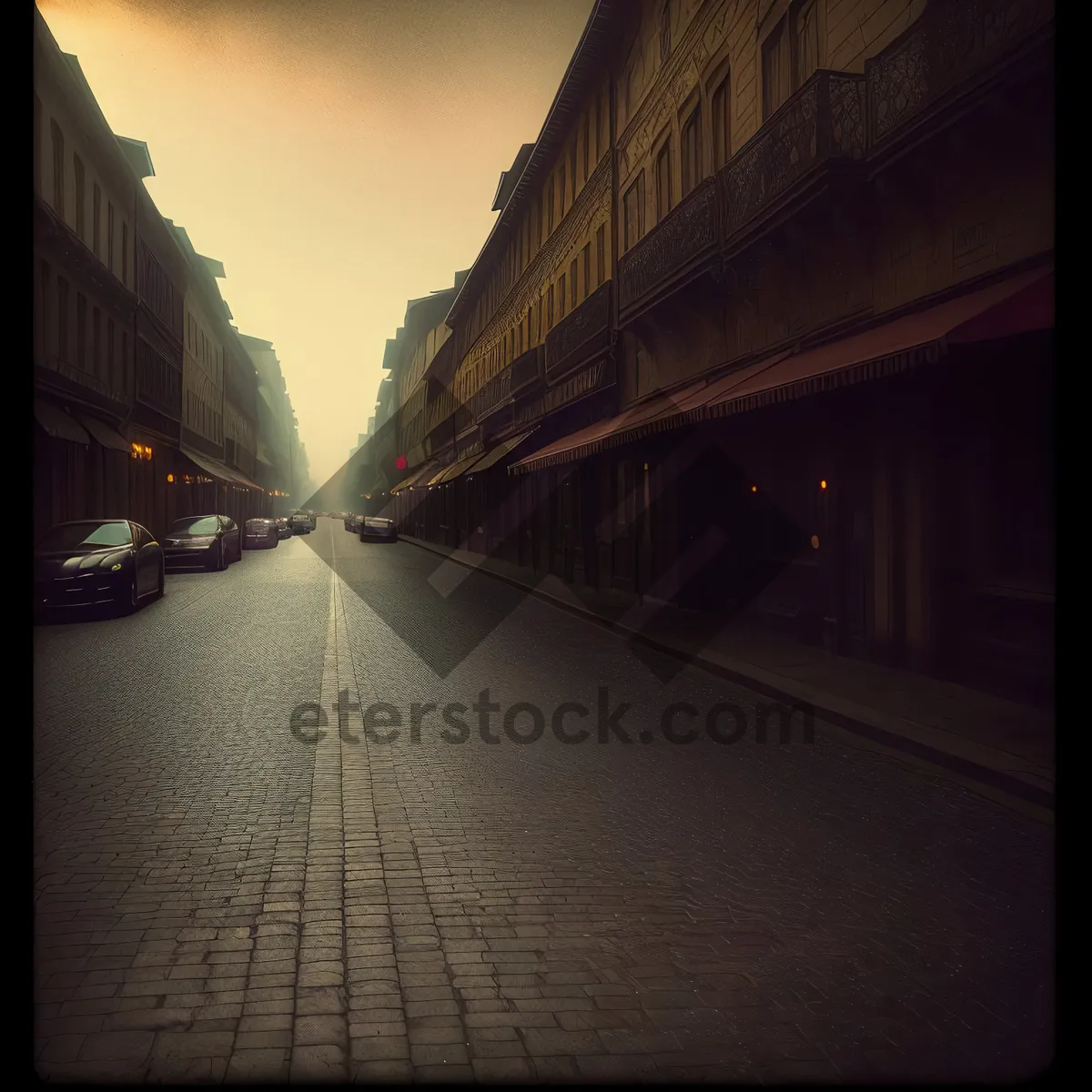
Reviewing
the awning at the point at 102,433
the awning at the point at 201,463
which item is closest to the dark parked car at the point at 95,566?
the awning at the point at 102,433

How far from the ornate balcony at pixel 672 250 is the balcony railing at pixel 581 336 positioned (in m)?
2.60

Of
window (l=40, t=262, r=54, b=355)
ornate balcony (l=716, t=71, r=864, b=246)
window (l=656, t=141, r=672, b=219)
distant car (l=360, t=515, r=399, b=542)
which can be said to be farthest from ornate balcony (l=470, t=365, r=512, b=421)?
ornate balcony (l=716, t=71, r=864, b=246)

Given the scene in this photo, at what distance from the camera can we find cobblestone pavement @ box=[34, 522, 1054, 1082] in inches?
121

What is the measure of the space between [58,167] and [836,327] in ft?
77.4

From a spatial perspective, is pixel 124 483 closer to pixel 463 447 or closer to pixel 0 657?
pixel 463 447

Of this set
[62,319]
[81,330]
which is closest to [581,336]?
[62,319]

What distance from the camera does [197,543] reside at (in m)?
29.2

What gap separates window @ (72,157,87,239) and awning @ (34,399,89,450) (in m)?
7.45

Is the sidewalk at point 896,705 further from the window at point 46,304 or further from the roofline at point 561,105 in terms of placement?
the window at point 46,304

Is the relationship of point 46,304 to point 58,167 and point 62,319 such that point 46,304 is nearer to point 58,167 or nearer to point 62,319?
point 62,319

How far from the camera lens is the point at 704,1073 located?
2.92 m

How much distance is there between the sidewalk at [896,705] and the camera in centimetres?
660

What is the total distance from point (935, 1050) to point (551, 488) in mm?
25415

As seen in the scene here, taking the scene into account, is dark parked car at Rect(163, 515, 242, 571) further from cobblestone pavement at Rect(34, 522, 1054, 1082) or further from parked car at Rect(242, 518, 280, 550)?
cobblestone pavement at Rect(34, 522, 1054, 1082)
